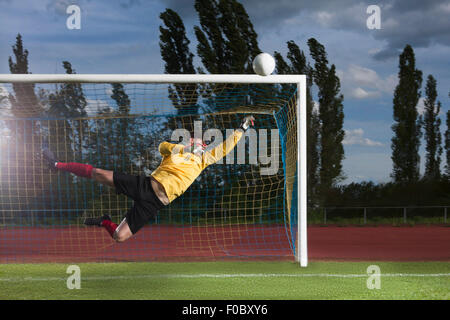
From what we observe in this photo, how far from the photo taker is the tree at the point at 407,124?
2422cm

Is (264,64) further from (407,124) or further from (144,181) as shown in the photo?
(407,124)

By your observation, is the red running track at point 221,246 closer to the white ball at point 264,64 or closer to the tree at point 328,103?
the white ball at point 264,64

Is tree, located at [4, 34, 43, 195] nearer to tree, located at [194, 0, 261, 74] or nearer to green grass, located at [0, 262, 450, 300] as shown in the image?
green grass, located at [0, 262, 450, 300]

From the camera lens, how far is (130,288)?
235 inches

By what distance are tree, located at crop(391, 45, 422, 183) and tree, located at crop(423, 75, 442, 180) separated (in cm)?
386

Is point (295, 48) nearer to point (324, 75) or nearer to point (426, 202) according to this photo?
A: point (324, 75)

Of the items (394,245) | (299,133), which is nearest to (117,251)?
(299,133)

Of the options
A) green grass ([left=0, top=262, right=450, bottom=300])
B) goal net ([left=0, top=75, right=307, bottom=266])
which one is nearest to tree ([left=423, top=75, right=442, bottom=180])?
goal net ([left=0, top=75, right=307, bottom=266])

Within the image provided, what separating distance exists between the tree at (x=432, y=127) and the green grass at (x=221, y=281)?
22085mm

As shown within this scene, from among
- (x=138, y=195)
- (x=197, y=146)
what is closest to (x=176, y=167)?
(x=197, y=146)

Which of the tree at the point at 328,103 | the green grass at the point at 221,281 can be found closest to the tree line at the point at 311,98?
the tree at the point at 328,103

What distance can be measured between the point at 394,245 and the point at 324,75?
1213cm

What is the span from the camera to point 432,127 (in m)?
29.1

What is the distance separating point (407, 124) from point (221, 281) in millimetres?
21253
